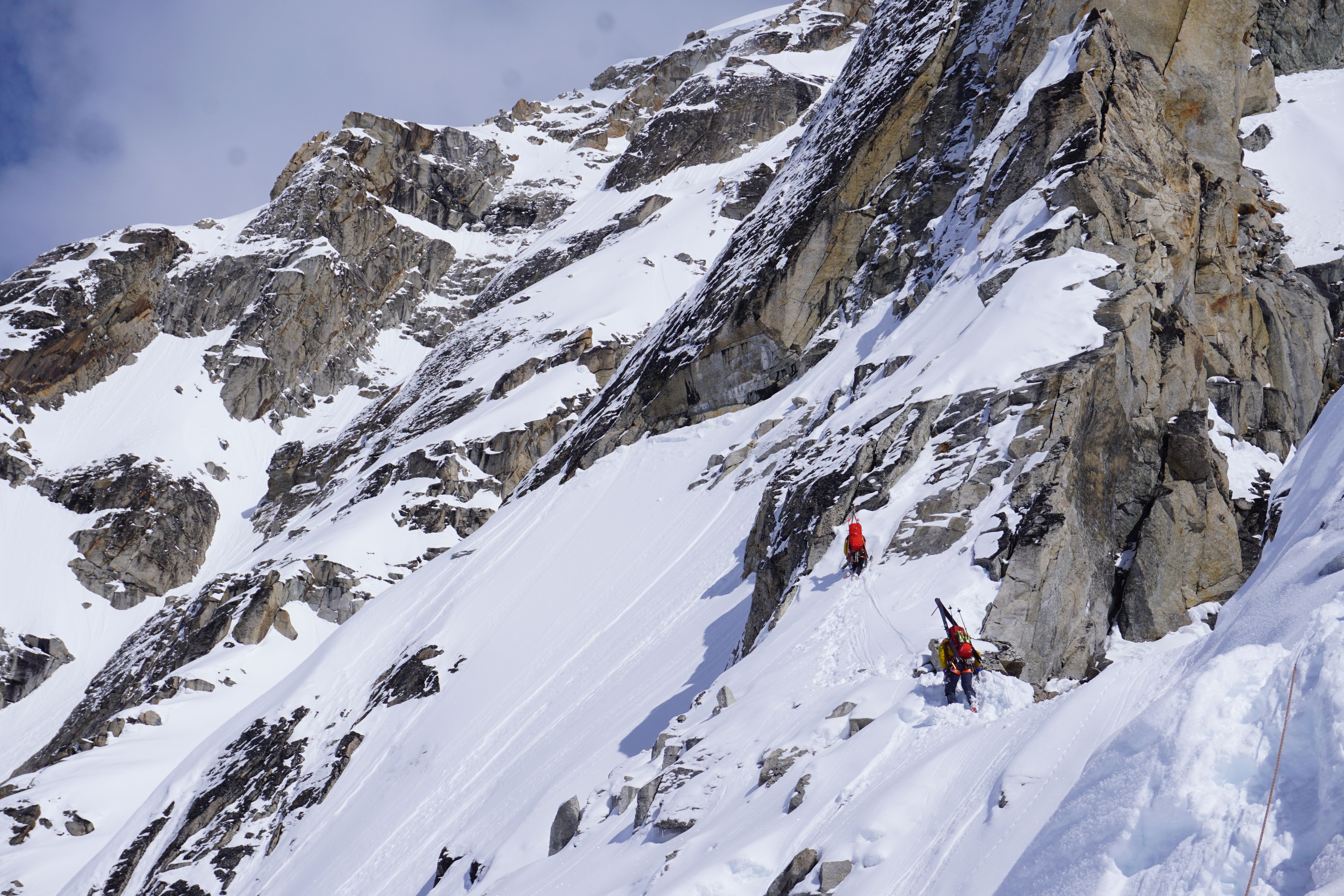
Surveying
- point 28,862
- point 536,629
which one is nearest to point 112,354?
point 28,862

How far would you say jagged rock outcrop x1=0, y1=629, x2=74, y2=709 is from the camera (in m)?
51.1

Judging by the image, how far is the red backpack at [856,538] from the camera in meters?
13.4

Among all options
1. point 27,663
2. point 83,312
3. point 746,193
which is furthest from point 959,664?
point 83,312

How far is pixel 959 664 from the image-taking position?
9164 millimetres

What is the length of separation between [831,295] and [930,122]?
644cm

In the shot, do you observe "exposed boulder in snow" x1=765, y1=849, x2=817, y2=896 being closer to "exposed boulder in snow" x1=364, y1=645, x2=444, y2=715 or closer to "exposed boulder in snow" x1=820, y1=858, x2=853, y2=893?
"exposed boulder in snow" x1=820, y1=858, x2=853, y2=893

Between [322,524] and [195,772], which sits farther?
[322,524]

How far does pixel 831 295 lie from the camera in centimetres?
3153

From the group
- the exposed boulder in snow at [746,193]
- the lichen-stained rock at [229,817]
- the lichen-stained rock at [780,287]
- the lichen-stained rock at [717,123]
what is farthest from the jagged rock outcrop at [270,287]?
the lichen-stained rock at [229,817]

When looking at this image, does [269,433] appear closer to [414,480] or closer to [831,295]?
[414,480]

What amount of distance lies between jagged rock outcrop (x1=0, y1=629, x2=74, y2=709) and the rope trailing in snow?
60.2m

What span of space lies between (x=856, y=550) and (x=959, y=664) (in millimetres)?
4352

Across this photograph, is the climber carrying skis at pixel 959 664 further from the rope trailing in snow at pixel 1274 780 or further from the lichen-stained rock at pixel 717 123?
the lichen-stained rock at pixel 717 123

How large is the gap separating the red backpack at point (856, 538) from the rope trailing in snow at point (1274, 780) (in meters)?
8.69
